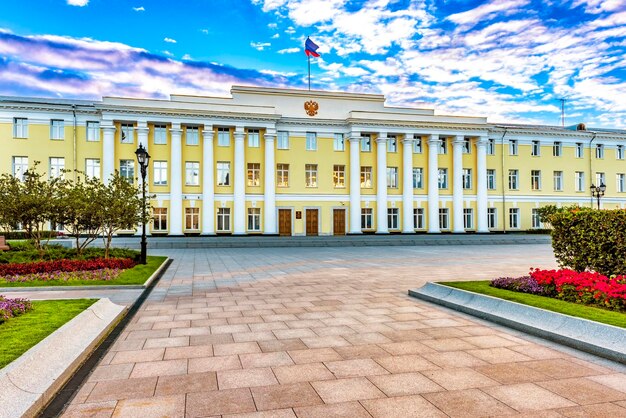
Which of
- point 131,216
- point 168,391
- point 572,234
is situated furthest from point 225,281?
point 572,234

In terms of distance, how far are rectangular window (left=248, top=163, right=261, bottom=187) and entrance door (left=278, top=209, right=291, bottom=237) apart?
3.78 meters

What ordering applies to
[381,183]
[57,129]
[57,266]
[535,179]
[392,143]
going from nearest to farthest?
[57,266] < [57,129] < [381,183] < [392,143] < [535,179]

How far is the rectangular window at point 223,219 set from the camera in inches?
1670

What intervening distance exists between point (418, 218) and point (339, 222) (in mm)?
9136

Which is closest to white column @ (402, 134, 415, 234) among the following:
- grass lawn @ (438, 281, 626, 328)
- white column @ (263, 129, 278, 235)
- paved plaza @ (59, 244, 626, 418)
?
white column @ (263, 129, 278, 235)

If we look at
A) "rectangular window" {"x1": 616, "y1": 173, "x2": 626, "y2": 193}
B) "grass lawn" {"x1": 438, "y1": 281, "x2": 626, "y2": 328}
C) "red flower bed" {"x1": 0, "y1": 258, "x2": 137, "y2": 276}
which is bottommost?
"grass lawn" {"x1": 438, "y1": 281, "x2": 626, "y2": 328}

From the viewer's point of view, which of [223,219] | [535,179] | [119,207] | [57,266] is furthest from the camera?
[535,179]

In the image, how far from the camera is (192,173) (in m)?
42.0

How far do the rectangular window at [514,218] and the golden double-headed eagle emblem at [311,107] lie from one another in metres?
25.9

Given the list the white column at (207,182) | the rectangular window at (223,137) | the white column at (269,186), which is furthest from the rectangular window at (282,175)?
the white column at (207,182)

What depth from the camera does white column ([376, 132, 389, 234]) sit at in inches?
1769

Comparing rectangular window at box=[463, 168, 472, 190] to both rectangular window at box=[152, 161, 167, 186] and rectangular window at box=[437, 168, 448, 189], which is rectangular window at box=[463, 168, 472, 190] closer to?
rectangular window at box=[437, 168, 448, 189]

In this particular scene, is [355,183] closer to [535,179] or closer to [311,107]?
[311,107]

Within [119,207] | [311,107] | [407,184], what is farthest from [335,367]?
[407,184]
